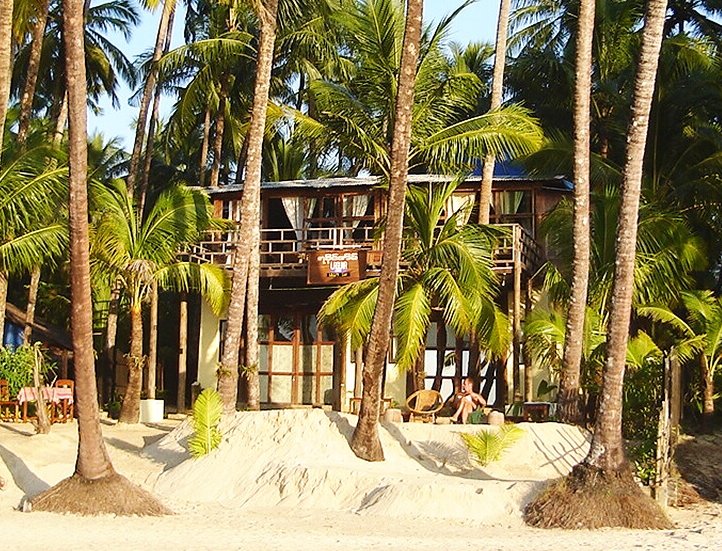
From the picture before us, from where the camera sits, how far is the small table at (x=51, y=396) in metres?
21.5

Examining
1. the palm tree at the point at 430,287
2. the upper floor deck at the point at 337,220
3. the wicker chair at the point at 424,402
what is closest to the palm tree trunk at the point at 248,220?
the palm tree at the point at 430,287

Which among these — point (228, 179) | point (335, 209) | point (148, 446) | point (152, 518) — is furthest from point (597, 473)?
point (228, 179)

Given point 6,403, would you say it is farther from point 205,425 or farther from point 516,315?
point 516,315

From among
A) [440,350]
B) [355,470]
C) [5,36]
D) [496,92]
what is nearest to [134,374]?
[440,350]

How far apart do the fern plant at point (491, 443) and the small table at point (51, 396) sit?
8806 millimetres

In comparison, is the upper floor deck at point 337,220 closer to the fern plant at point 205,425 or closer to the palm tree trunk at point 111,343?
the palm tree trunk at point 111,343

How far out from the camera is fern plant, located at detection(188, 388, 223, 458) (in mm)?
17859

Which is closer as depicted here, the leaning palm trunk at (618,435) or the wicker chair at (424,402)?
the leaning palm trunk at (618,435)

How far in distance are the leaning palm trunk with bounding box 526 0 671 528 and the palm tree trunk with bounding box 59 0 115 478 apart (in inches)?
232

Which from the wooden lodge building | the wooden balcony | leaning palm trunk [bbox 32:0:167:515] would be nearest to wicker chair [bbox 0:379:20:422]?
the wooden balcony

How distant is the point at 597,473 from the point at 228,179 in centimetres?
2868

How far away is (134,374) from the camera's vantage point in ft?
72.9

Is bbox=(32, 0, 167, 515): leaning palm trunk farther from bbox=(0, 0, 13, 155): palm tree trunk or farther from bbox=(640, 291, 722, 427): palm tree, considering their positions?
bbox=(640, 291, 722, 427): palm tree

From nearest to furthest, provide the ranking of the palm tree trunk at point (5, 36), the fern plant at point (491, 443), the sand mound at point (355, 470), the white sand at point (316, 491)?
the white sand at point (316, 491) → the sand mound at point (355, 470) → the fern plant at point (491, 443) → the palm tree trunk at point (5, 36)
